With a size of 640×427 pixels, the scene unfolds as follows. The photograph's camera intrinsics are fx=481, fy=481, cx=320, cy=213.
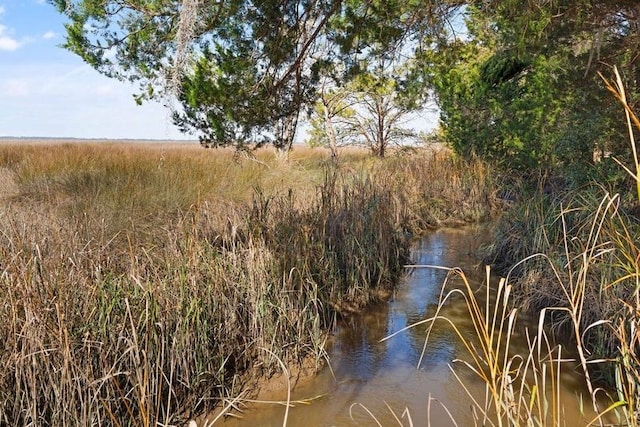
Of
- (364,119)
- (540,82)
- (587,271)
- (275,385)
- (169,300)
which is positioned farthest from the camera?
(364,119)

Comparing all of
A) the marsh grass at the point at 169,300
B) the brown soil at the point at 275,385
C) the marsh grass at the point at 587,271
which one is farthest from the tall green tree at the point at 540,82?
the brown soil at the point at 275,385

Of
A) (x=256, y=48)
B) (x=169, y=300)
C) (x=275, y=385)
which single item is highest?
(x=256, y=48)

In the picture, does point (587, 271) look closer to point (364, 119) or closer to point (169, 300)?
point (169, 300)

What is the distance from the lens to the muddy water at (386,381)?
256cm

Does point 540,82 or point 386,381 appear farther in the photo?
point 540,82

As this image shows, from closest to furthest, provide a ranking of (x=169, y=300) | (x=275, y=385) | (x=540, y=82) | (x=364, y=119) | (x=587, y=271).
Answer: (x=169, y=300)
(x=275, y=385)
(x=587, y=271)
(x=540, y=82)
(x=364, y=119)

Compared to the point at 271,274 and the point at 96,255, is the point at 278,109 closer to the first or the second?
the point at 271,274

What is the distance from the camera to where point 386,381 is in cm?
→ 289

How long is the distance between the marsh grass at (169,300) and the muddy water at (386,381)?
203 mm

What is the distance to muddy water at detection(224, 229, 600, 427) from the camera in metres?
2.56

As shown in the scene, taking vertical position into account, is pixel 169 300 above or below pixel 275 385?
above

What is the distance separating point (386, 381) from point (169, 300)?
1.36 metres

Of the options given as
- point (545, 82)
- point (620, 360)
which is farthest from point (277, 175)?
point (620, 360)

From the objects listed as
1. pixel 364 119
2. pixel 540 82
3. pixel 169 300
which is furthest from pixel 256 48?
pixel 364 119
